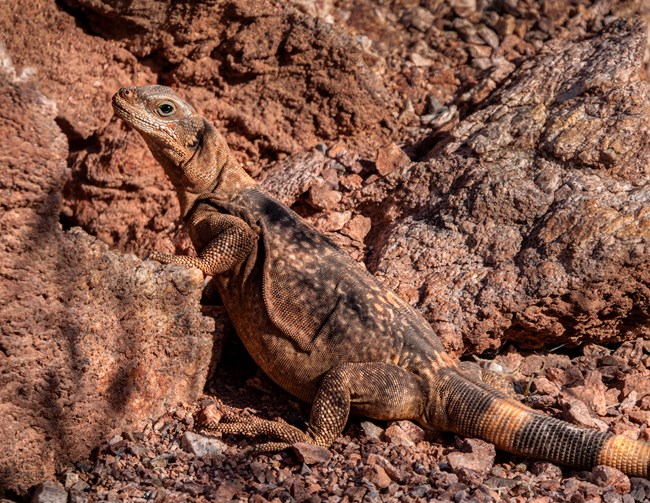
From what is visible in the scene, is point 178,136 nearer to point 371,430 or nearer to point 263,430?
point 263,430

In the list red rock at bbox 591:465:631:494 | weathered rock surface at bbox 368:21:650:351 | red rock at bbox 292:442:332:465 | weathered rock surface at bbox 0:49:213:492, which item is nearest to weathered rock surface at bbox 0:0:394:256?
weathered rock surface at bbox 368:21:650:351

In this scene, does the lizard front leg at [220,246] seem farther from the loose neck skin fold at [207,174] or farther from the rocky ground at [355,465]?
the rocky ground at [355,465]

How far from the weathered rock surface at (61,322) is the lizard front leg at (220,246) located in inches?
13.2

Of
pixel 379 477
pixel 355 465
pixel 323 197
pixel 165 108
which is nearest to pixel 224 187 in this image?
pixel 165 108

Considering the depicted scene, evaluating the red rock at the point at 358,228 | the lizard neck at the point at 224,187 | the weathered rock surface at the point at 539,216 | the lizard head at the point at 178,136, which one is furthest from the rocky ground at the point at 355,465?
the red rock at the point at 358,228

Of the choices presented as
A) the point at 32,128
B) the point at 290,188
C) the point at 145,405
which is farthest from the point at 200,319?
the point at 290,188

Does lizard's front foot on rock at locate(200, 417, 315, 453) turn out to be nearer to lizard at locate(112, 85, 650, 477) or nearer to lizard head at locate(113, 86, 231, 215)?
lizard at locate(112, 85, 650, 477)

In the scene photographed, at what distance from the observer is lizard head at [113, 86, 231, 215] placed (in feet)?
19.2

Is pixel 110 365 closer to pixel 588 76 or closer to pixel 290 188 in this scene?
pixel 290 188

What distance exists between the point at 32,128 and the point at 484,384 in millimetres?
3222

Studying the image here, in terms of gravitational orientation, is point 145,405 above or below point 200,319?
below

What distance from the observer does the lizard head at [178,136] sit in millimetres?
5867

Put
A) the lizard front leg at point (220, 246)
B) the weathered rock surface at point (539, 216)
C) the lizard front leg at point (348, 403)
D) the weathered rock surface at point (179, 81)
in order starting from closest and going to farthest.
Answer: the lizard front leg at point (348, 403) → the lizard front leg at point (220, 246) → the weathered rock surface at point (539, 216) → the weathered rock surface at point (179, 81)

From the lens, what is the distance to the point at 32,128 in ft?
13.2
